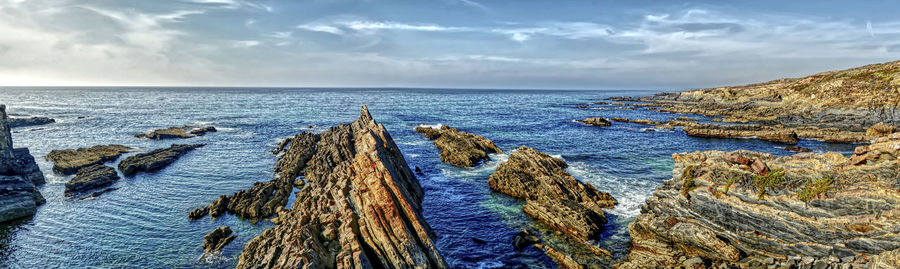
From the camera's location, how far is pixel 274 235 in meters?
22.0

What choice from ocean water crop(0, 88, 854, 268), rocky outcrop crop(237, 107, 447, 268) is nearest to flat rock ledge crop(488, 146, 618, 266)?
ocean water crop(0, 88, 854, 268)

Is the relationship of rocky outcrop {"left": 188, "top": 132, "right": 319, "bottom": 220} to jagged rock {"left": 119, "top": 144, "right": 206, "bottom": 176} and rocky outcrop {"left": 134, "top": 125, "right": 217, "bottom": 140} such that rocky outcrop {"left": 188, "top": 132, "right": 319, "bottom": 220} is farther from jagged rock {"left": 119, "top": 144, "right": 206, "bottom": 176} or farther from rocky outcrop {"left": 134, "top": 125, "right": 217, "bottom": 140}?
rocky outcrop {"left": 134, "top": 125, "right": 217, "bottom": 140}

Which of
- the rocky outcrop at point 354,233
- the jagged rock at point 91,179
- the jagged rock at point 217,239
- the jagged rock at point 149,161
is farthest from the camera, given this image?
the jagged rock at point 149,161

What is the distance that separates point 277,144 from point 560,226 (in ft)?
177

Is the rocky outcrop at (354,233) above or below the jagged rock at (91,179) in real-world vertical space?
above

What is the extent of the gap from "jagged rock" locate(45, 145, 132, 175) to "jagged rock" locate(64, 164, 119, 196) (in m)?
2.43

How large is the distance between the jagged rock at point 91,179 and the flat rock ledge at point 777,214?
49.1 m

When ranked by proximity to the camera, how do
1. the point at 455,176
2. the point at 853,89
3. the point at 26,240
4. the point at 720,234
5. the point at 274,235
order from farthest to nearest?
the point at 853,89
the point at 455,176
the point at 26,240
the point at 274,235
the point at 720,234

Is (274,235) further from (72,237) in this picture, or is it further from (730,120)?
(730,120)

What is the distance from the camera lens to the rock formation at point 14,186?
29.3 metres

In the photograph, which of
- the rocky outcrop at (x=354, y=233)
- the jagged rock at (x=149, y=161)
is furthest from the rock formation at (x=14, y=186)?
the rocky outcrop at (x=354, y=233)

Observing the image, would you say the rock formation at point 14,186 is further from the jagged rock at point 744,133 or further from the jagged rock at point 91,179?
the jagged rock at point 744,133

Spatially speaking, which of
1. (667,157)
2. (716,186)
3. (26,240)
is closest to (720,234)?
(716,186)

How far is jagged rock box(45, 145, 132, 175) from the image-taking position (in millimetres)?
43594
